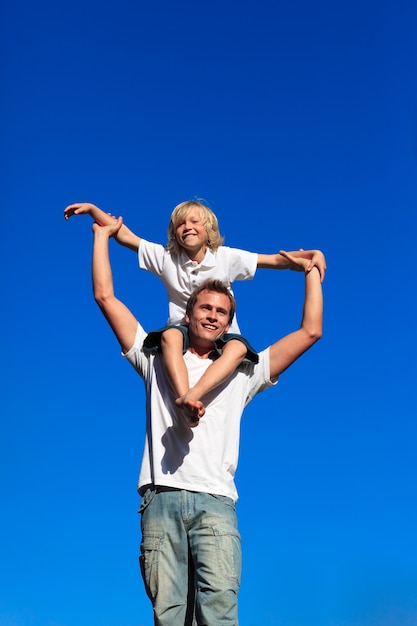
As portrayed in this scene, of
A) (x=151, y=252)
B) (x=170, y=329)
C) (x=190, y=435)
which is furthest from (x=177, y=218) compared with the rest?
(x=190, y=435)

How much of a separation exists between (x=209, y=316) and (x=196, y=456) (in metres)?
0.93

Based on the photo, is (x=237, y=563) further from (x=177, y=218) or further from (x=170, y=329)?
(x=177, y=218)

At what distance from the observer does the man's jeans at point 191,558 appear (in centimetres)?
428

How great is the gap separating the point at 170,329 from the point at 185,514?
1.21 m

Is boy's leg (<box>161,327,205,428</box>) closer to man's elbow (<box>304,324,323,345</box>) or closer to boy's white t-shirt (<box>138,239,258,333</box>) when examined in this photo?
man's elbow (<box>304,324,323,345</box>)

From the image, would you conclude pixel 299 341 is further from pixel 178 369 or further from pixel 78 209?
pixel 78 209

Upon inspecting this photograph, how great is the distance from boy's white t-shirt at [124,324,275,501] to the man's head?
0.18 m

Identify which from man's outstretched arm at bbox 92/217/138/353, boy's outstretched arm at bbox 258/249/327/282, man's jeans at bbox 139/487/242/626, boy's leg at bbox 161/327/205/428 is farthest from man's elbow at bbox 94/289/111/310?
boy's outstretched arm at bbox 258/249/327/282

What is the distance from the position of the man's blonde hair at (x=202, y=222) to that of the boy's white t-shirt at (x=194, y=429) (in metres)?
1.60

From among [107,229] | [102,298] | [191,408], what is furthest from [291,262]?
[191,408]

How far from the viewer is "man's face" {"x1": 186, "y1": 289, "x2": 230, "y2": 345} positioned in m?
5.09

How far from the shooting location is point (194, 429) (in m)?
4.79

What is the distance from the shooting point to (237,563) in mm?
4406

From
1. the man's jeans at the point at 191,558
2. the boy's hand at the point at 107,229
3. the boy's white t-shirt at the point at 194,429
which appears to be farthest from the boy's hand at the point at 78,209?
the man's jeans at the point at 191,558
